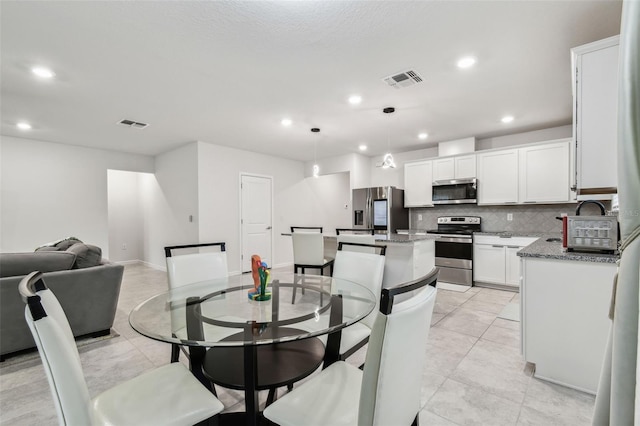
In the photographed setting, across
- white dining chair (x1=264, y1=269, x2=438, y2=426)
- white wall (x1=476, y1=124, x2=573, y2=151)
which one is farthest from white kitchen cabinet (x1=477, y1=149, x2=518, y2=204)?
white dining chair (x1=264, y1=269, x2=438, y2=426)

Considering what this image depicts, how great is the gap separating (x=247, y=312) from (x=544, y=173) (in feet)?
15.6

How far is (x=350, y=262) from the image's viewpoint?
7.48ft

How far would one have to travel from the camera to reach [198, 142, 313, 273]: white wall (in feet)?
17.2

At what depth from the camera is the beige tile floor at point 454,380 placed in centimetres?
171

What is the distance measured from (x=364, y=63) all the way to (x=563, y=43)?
158 cm

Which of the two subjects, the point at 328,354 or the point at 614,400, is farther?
the point at 328,354

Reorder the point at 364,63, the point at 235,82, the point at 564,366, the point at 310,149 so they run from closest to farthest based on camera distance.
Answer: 1. the point at 564,366
2. the point at 364,63
3. the point at 235,82
4. the point at 310,149

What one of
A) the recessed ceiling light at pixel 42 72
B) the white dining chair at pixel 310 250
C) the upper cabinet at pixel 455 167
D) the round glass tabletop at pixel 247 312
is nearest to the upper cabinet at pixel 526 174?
the upper cabinet at pixel 455 167

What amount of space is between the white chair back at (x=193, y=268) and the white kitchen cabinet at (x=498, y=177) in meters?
4.38

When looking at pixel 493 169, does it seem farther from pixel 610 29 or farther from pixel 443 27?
pixel 443 27

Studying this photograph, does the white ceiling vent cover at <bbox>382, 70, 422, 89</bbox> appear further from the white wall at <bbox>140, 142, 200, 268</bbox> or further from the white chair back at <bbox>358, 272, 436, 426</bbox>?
the white wall at <bbox>140, 142, 200, 268</bbox>

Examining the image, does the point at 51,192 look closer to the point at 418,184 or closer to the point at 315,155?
the point at 315,155

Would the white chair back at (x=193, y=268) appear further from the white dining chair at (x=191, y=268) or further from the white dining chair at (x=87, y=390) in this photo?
the white dining chair at (x=87, y=390)

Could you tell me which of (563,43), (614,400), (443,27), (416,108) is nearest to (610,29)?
(563,43)
